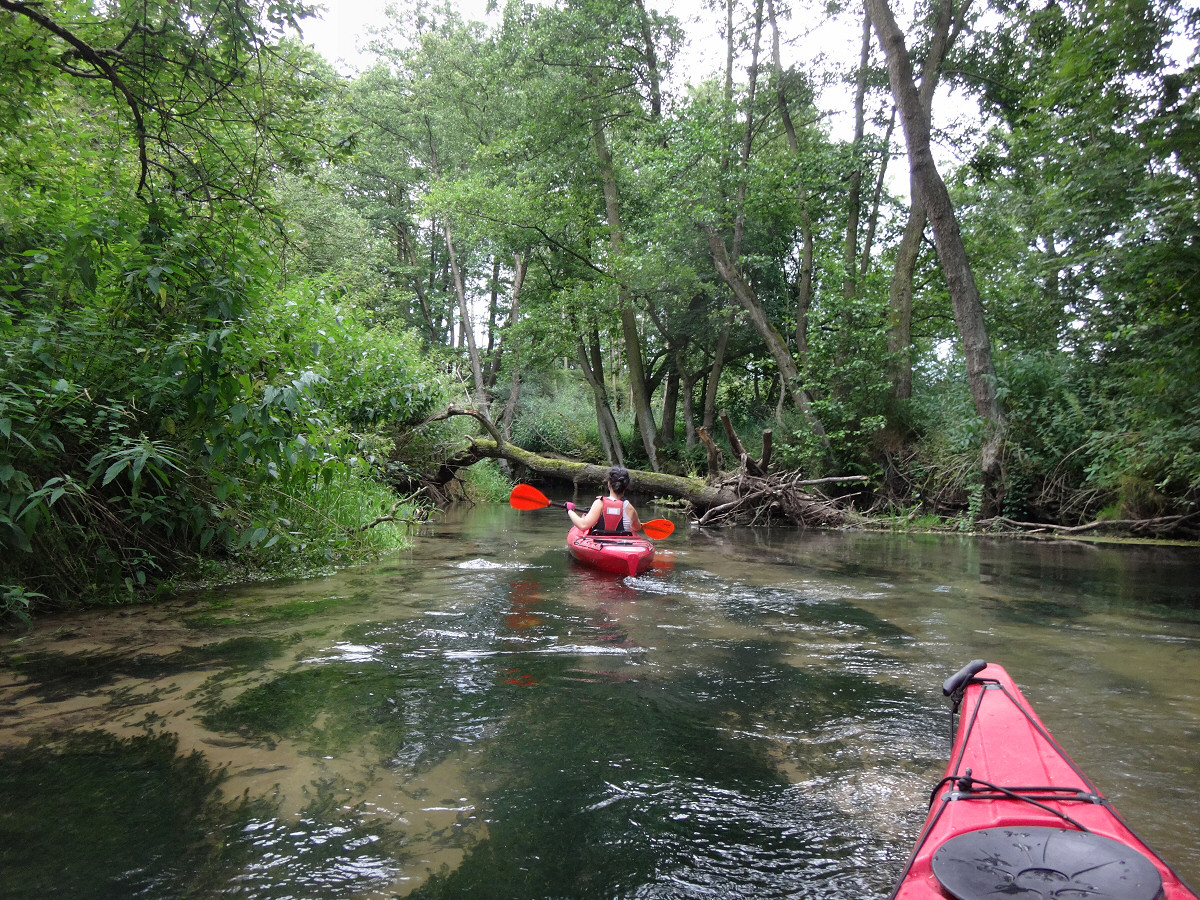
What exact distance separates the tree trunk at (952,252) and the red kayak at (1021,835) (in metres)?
9.36

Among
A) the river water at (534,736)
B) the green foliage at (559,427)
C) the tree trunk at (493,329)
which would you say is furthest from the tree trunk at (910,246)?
the tree trunk at (493,329)

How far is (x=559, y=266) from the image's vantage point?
19.2 m

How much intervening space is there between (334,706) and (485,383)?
22.0m

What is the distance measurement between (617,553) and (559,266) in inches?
530

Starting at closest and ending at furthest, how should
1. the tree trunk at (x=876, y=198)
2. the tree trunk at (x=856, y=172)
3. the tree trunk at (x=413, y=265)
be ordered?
the tree trunk at (x=856, y=172), the tree trunk at (x=876, y=198), the tree trunk at (x=413, y=265)

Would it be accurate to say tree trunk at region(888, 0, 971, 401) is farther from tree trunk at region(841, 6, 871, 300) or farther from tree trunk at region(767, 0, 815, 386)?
tree trunk at region(767, 0, 815, 386)

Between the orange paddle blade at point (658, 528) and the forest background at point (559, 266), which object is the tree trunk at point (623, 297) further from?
the orange paddle blade at point (658, 528)

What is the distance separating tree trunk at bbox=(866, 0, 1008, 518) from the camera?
10.5 meters

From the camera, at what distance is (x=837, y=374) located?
13.8m

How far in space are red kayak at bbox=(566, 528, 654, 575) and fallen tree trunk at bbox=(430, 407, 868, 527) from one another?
4597mm

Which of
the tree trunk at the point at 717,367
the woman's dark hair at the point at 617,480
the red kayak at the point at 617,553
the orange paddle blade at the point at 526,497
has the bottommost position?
the red kayak at the point at 617,553

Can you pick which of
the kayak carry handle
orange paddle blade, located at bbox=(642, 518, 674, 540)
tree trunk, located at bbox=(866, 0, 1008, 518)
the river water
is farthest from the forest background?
the kayak carry handle

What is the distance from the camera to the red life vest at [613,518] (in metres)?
7.76

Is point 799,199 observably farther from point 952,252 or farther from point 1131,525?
point 1131,525
